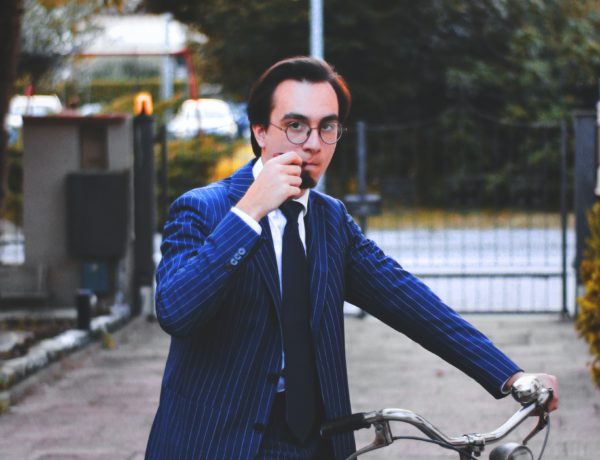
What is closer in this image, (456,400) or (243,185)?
(243,185)

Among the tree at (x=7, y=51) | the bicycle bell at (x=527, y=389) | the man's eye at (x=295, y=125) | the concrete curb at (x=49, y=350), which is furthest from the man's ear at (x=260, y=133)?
the tree at (x=7, y=51)

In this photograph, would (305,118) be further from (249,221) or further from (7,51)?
(7,51)

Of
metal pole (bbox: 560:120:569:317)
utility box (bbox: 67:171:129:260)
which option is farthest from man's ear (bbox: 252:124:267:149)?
metal pole (bbox: 560:120:569:317)

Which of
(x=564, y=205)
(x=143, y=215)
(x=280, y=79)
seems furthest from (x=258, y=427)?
(x=564, y=205)

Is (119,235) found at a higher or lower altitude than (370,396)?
higher

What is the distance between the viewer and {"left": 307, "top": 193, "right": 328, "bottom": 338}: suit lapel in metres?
2.70

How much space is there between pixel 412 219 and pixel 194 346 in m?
10.3

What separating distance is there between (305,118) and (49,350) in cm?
618

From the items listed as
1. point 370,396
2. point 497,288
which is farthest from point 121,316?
point 497,288

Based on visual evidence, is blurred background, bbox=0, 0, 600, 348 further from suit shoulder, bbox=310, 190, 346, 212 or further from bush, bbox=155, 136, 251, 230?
suit shoulder, bbox=310, 190, 346, 212

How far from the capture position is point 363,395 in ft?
24.4

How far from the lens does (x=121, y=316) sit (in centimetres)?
1039

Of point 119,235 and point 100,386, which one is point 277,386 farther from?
point 119,235

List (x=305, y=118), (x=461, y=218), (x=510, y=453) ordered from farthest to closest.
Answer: (x=461, y=218) < (x=305, y=118) < (x=510, y=453)
